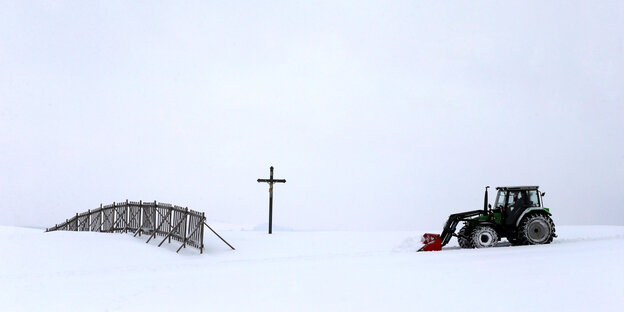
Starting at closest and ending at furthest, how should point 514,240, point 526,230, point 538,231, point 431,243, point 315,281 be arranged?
point 315,281 → point 431,243 → point 526,230 → point 538,231 → point 514,240

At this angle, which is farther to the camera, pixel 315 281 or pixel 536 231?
pixel 536 231

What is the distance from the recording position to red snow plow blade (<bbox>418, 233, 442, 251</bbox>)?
16359 mm

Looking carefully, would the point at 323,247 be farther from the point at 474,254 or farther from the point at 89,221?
the point at 89,221

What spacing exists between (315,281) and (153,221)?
460 inches

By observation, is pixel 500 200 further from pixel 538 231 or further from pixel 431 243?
pixel 431 243

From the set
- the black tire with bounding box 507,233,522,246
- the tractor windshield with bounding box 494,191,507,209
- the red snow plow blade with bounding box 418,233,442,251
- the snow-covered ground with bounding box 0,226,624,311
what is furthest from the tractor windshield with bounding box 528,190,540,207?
the red snow plow blade with bounding box 418,233,442,251

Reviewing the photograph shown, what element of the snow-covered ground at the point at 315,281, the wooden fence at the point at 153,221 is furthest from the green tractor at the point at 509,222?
the wooden fence at the point at 153,221

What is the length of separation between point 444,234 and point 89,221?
17.0 metres

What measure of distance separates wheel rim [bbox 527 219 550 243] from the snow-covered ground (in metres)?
2.44

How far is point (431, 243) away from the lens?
16484 mm

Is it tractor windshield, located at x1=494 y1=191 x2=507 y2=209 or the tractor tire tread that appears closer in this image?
the tractor tire tread

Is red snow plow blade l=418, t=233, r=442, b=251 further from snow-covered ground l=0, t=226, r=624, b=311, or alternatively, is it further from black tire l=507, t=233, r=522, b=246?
black tire l=507, t=233, r=522, b=246

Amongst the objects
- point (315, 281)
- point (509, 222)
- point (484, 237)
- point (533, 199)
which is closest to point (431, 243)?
point (484, 237)

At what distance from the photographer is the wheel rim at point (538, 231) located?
55.9 ft
